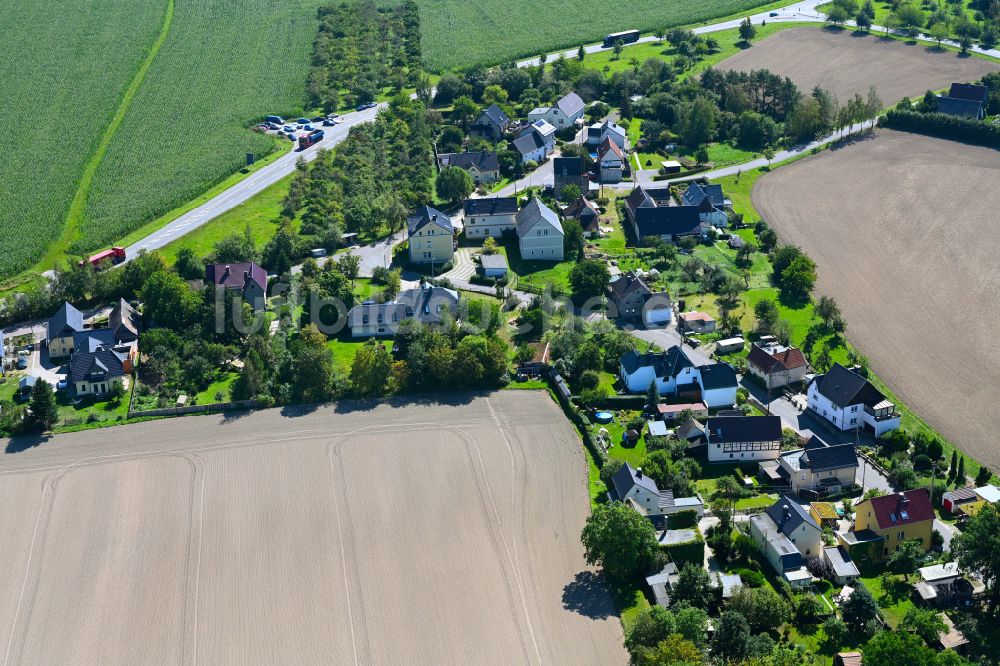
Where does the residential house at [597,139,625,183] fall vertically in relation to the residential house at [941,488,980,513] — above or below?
above

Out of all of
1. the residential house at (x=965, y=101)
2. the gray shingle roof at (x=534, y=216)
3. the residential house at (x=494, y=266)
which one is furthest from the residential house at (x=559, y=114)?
the residential house at (x=965, y=101)

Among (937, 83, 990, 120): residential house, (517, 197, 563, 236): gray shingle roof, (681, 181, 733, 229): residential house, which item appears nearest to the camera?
(517, 197, 563, 236): gray shingle roof

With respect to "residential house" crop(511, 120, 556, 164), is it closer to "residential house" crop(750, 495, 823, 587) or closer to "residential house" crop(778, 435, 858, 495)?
"residential house" crop(778, 435, 858, 495)

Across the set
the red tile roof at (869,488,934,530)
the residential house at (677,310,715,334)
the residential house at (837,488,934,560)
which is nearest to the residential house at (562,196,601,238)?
the residential house at (677,310,715,334)

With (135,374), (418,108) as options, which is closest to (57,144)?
(418,108)

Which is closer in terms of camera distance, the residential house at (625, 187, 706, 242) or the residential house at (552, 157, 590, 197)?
the residential house at (625, 187, 706, 242)

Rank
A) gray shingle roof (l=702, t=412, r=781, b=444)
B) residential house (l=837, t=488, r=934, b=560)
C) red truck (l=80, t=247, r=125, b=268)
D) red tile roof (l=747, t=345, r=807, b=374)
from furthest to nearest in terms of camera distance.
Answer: red truck (l=80, t=247, r=125, b=268) < red tile roof (l=747, t=345, r=807, b=374) < gray shingle roof (l=702, t=412, r=781, b=444) < residential house (l=837, t=488, r=934, b=560)

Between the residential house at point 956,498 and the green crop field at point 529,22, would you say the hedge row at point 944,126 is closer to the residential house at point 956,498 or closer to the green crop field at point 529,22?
the green crop field at point 529,22
